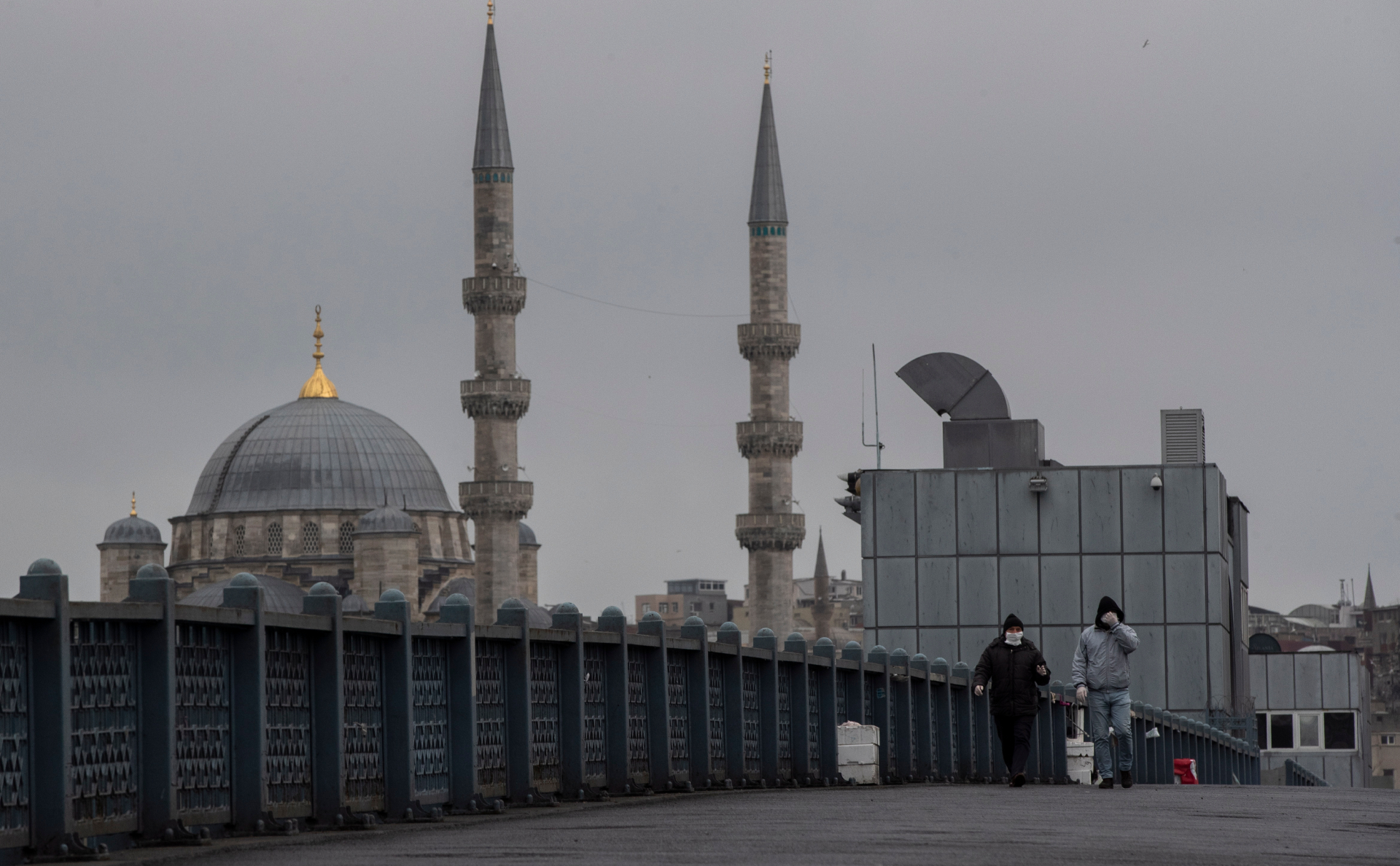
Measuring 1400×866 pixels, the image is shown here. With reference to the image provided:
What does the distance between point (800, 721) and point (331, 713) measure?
758 cm

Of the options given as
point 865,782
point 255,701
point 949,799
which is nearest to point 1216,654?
point 865,782

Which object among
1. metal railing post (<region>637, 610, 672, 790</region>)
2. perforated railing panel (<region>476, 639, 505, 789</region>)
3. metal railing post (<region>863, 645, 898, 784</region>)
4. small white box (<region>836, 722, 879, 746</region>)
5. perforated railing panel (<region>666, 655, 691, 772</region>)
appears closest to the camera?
perforated railing panel (<region>476, 639, 505, 789</region>)

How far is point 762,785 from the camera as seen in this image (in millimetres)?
16234

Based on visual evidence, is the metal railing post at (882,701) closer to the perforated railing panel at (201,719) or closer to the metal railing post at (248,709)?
the metal railing post at (248,709)

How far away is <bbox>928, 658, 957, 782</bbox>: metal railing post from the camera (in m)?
22.3

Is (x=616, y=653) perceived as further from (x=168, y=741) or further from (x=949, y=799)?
(x=168, y=741)

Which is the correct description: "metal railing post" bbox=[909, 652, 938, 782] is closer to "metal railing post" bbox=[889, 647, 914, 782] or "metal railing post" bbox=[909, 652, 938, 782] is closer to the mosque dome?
"metal railing post" bbox=[889, 647, 914, 782]

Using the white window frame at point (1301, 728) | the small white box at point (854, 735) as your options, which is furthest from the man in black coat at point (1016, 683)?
the white window frame at point (1301, 728)

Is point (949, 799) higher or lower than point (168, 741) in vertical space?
lower

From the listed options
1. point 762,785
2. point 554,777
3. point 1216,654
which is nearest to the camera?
point 554,777

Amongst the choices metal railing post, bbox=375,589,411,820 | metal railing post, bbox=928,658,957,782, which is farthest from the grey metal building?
metal railing post, bbox=375,589,411,820

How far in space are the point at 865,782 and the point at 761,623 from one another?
216 ft

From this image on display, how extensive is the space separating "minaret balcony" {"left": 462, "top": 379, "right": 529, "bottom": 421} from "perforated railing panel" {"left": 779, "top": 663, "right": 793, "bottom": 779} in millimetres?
60542

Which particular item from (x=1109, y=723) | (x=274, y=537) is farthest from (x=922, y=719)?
(x=274, y=537)
